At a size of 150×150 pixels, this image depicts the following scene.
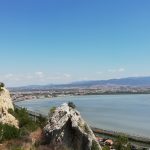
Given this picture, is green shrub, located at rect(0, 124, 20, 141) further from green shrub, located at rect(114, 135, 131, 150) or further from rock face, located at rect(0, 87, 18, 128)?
green shrub, located at rect(114, 135, 131, 150)

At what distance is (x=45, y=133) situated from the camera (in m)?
14.2

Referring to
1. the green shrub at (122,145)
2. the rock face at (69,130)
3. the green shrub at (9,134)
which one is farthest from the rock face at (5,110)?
the green shrub at (122,145)

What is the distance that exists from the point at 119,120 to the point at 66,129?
217ft

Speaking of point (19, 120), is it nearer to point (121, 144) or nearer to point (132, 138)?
point (121, 144)

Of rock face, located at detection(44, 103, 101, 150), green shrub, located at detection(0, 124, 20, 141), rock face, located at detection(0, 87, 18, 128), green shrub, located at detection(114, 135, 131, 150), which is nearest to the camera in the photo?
rock face, located at detection(44, 103, 101, 150)

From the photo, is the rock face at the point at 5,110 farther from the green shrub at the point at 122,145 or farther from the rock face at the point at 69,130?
the green shrub at the point at 122,145

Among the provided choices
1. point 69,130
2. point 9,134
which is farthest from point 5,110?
point 69,130

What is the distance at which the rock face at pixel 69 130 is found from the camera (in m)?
14.1

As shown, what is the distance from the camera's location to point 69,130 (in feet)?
47.7

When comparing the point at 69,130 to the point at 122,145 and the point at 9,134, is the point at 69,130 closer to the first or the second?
the point at 9,134

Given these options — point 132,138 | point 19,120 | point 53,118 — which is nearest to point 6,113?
point 19,120

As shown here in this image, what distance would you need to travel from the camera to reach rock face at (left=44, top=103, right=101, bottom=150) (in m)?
14.1

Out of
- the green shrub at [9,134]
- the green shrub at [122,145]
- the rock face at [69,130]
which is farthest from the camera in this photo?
the green shrub at [122,145]

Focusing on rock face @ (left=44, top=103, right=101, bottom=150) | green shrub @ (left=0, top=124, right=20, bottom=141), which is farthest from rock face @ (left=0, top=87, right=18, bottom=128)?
rock face @ (left=44, top=103, right=101, bottom=150)
